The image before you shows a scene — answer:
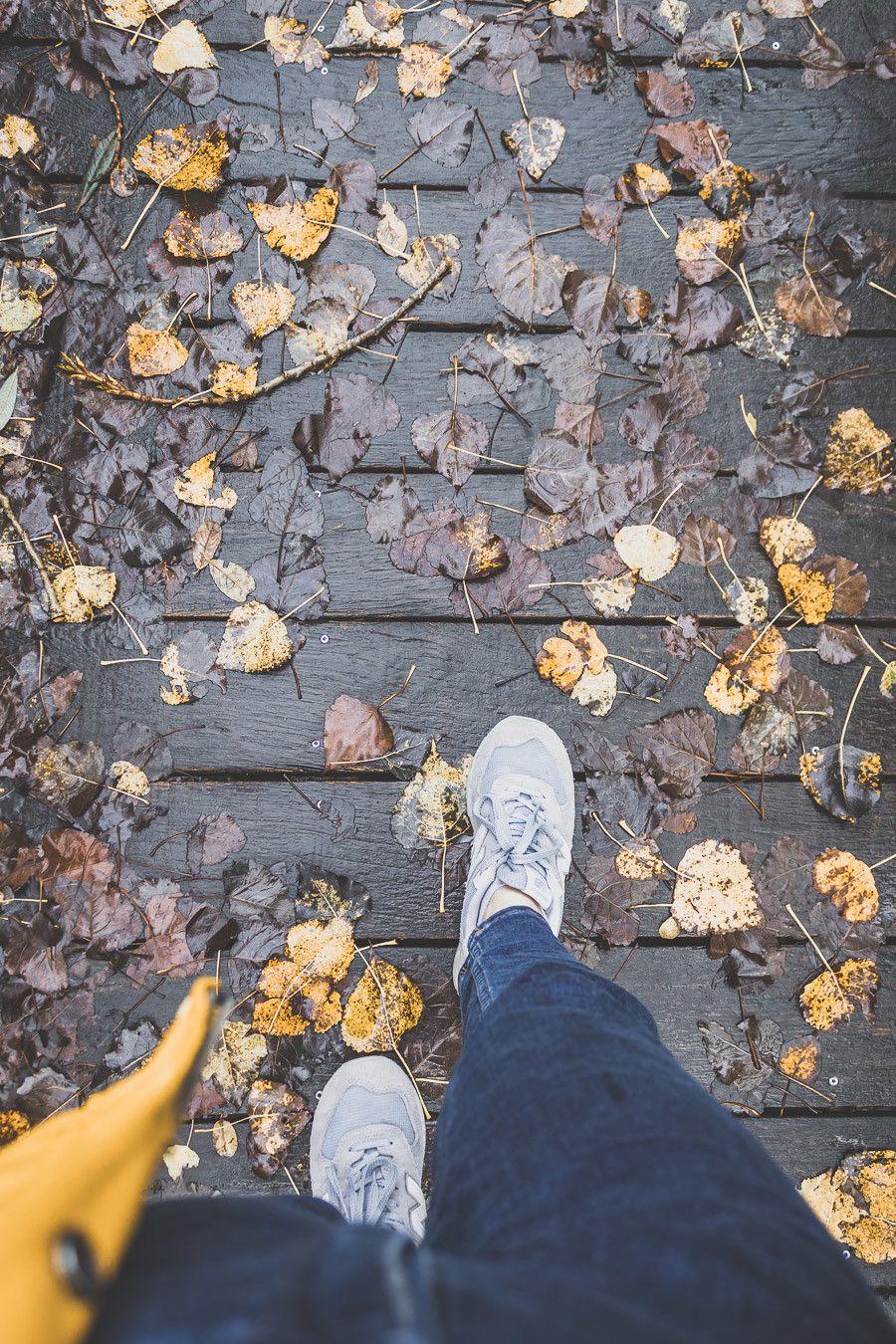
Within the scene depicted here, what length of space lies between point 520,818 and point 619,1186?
61 centimetres

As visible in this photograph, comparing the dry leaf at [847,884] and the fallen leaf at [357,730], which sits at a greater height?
the fallen leaf at [357,730]

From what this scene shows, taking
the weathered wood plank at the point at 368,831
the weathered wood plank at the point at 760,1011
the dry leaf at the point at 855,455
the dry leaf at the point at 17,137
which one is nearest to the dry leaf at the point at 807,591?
the dry leaf at the point at 855,455

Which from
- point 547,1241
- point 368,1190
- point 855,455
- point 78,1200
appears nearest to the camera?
point 78,1200

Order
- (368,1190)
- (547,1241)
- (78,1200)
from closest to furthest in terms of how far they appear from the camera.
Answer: (78,1200) → (547,1241) → (368,1190)

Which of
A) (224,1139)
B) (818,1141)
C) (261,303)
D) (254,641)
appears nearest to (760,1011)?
(818,1141)

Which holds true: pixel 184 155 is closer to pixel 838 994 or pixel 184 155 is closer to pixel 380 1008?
pixel 380 1008

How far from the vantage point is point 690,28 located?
129cm

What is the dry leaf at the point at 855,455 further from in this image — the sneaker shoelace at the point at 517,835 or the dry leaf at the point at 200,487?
the dry leaf at the point at 200,487

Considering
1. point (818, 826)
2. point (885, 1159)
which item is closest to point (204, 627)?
point (818, 826)

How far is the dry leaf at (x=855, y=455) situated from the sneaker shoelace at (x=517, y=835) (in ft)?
2.46

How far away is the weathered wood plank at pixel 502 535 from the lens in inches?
50.6

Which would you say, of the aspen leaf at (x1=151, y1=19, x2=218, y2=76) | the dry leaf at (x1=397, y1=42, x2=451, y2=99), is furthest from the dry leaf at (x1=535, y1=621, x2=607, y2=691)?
the aspen leaf at (x1=151, y1=19, x2=218, y2=76)

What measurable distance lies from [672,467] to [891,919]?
0.86 meters

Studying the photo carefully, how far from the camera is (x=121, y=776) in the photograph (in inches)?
50.6
